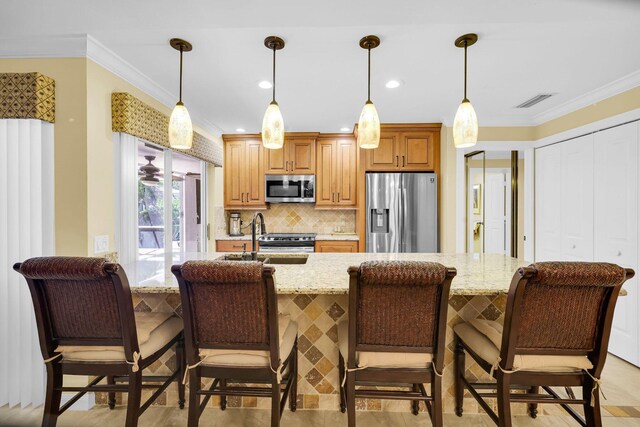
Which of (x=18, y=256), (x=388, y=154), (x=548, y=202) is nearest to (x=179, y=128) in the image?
(x=18, y=256)

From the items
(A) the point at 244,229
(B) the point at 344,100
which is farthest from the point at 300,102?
(A) the point at 244,229

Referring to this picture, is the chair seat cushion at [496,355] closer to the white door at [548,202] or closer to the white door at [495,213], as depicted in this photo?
the white door at [548,202]

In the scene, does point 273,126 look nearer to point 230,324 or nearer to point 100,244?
point 230,324

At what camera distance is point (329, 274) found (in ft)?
5.59

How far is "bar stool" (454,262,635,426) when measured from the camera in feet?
3.91

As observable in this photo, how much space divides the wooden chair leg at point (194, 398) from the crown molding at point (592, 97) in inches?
145

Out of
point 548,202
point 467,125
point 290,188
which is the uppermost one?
point 467,125

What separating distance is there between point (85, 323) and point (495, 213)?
18.7 feet

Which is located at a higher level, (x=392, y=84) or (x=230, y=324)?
(x=392, y=84)

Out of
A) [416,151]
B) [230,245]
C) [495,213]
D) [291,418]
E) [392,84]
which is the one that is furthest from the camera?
[495,213]

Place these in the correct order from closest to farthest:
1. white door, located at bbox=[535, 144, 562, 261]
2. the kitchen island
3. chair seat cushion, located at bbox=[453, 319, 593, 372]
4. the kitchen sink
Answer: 1. chair seat cushion, located at bbox=[453, 319, 593, 372]
2. the kitchen island
3. the kitchen sink
4. white door, located at bbox=[535, 144, 562, 261]

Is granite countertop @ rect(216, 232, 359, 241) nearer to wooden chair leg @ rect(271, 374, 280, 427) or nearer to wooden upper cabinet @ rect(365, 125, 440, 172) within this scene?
wooden upper cabinet @ rect(365, 125, 440, 172)

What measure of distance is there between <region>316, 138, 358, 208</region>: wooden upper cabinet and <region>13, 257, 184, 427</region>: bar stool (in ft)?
10.1

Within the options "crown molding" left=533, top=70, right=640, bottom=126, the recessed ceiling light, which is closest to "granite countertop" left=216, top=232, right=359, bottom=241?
the recessed ceiling light
